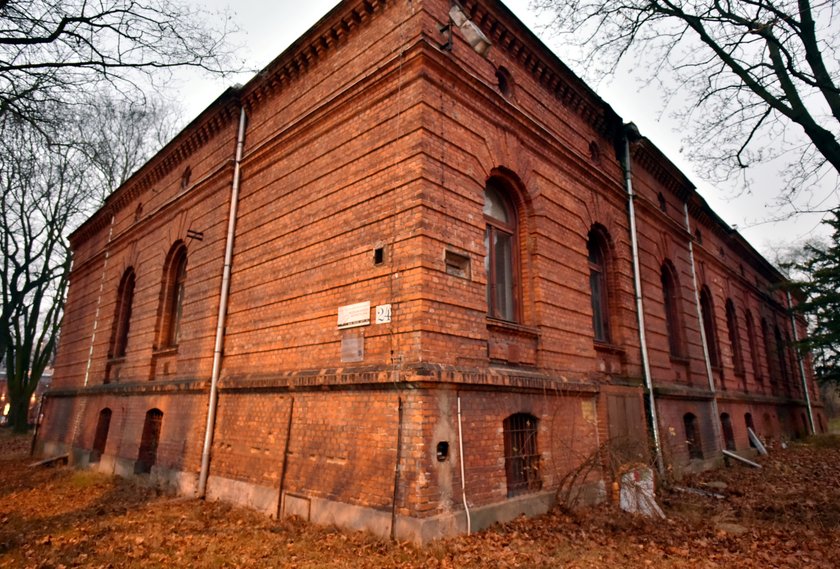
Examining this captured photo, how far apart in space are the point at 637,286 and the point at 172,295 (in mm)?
11284

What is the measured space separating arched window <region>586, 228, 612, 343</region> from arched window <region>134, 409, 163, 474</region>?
31.7ft

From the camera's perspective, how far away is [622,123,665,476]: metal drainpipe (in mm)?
10466

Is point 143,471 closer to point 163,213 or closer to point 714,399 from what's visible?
point 163,213

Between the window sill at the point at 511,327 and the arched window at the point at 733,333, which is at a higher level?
the arched window at the point at 733,333

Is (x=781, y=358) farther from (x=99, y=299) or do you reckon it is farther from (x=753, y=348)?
Result: (x=99, y=299)

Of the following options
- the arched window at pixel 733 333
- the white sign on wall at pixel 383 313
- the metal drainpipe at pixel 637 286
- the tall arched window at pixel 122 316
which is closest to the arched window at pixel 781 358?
the arched window at pixel 733 333

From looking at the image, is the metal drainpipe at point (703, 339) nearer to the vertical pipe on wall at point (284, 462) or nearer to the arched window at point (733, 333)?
the arched window at point (733, 333)

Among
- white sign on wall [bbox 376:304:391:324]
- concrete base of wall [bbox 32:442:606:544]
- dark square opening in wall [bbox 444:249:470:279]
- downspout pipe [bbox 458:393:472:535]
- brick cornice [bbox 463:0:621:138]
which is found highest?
brick cornice [bbox 463:0:621:138]

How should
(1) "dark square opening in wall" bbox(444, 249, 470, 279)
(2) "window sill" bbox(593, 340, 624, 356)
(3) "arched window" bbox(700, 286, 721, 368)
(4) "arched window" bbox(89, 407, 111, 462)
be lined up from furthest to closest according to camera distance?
(3) "arched window" bbox(700, 286, 721, 368)
(4) "arched window" bbox(89, 407, 111, 462)
(2) "window sill" bbox(593, 340, 624, 356)
(1) "dark square opening in wall" bbox(444, 249, 470, 279)

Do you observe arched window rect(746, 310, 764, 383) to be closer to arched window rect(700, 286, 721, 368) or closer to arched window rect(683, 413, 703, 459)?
arched window rect(700, 286, 721, 368)

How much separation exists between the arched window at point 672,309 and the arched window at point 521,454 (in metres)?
7.47

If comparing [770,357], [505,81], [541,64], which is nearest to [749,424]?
[770,357]

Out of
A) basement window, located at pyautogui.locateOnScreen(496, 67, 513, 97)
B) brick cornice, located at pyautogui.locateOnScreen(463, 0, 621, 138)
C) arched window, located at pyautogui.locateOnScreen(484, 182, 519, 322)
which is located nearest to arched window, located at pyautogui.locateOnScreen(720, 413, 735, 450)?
brick cornice, located at pyautogui.locateOnScreen(463, 0, 621, 138)

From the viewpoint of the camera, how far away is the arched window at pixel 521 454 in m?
7.49
